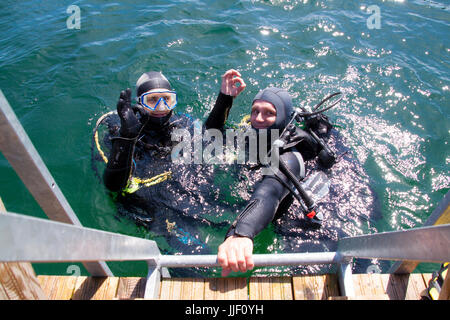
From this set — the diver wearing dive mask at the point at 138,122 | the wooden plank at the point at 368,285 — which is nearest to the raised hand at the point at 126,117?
the diver wearing dive mask at the point at 138,122

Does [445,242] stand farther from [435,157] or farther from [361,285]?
[435,157]

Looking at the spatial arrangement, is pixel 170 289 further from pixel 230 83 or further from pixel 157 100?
pixel 230 83

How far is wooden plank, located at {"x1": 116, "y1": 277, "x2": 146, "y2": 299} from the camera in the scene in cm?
209

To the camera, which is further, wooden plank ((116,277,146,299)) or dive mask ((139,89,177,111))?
dive mask ((139,89,177,111))

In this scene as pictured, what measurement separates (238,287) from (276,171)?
1.04m

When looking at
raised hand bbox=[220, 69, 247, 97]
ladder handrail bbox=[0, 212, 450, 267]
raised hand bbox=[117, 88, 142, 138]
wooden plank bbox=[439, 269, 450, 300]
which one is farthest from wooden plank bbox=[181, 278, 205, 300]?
raised hand bbox=[220, 69, 247, 97]

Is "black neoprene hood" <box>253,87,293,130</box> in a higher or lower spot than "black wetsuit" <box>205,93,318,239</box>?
higher

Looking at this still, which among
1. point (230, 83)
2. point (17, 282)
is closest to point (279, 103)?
point (230, 83)

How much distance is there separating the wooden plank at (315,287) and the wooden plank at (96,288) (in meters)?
1.23

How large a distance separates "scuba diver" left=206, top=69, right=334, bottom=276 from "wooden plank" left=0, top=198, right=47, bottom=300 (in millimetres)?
914

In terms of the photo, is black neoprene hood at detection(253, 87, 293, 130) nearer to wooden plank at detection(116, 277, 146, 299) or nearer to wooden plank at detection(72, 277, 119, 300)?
wooden plank at detection(116, 277, 146, 299)

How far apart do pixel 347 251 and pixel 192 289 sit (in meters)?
1.06

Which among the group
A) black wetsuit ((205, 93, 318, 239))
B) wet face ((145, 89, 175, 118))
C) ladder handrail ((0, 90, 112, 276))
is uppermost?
ladder handrail ((0, 90, 112, 276))

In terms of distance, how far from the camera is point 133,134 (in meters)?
3.03
